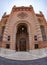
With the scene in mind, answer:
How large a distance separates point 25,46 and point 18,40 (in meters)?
2.56

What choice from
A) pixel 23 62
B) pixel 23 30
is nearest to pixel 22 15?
pixel 23 30

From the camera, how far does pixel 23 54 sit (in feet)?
79.2

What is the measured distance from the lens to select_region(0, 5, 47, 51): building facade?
30656 millimetres

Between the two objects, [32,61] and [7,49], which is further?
[7,49]

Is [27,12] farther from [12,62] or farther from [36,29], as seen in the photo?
[12,62]

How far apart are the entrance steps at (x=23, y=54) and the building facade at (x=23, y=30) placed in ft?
5.43

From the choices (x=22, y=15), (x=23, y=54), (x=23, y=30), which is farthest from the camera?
(x=23, y=30)

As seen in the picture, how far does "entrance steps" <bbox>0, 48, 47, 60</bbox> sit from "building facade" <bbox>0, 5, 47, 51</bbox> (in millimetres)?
1654

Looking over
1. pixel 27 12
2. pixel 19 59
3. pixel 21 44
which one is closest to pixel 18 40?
pixel 21 44

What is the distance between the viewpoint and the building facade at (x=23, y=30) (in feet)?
101

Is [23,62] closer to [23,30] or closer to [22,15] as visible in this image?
[22,15]

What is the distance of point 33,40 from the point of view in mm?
31281

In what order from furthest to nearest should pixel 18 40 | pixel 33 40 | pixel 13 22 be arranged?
pixel 18 40 → pixel 13 22 → pixel 33 40

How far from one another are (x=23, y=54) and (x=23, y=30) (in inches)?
596
